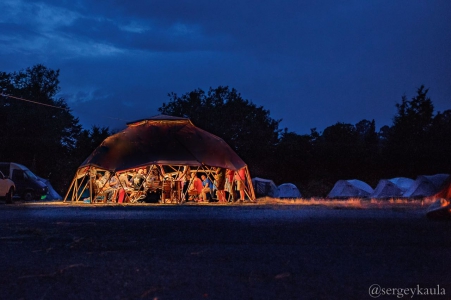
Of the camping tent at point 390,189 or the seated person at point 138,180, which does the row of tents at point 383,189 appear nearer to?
the camping tent at point 390,189

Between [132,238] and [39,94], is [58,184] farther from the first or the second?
[132,238]

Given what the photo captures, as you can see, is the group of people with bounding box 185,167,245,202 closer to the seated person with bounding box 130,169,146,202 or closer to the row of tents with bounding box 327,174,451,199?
the seated person with bounding box 130,169,146,202

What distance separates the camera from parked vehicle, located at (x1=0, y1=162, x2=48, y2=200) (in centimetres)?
3180

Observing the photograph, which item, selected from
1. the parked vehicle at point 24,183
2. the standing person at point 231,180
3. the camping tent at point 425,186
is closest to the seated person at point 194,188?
the standing person at point 231,180

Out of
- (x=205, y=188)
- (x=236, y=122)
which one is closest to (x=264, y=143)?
Answer: (x=236, y=122)

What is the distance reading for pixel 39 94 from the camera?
59.1 meters

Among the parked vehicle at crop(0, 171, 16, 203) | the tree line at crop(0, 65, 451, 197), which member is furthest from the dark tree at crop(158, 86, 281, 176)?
the parked vehicle at crop(0, 171, 16, 203)

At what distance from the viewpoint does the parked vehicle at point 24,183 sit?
3180cm

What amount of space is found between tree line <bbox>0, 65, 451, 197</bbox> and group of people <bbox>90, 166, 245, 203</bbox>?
13760 millimetres

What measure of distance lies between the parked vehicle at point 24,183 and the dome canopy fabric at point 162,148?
543 cm

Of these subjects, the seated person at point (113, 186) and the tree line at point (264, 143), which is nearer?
the seated person at point (113, 186)

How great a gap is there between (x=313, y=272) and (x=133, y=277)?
5.44 feet

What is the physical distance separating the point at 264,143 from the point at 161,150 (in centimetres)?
2473

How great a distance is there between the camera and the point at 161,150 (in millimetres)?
27312
